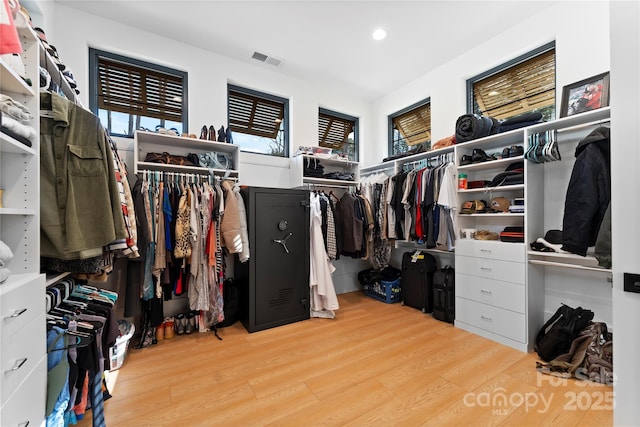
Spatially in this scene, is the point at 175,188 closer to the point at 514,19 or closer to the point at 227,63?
the point at 227,63

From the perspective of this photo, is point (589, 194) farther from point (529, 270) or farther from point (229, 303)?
point (229, 303)

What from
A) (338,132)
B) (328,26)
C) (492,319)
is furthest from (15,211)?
(338,132)

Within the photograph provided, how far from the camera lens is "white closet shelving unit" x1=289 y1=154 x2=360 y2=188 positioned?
134 inches

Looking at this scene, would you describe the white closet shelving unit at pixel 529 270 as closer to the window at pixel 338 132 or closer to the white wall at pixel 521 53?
the white wall at pixel 521 53

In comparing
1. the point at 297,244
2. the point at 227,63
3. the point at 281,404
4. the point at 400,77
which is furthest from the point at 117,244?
the point at 400,77

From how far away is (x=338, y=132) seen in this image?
428cm

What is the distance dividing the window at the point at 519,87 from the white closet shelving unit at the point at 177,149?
2984 mm

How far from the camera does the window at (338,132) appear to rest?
4.12 meters

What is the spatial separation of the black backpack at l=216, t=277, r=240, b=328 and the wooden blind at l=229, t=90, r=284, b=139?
1971 millimetres

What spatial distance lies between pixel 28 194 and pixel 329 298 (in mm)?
2548

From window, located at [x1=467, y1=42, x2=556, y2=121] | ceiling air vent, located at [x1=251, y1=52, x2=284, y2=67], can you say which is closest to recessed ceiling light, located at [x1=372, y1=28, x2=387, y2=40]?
A: ceiling air vent, located at [x1=251, y1=52, x2=284, y2=67]

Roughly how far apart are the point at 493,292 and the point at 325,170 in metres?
2.54

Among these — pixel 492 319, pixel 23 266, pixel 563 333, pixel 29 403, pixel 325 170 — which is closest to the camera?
pixel 29 403

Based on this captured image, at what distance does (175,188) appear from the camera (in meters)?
2.54
